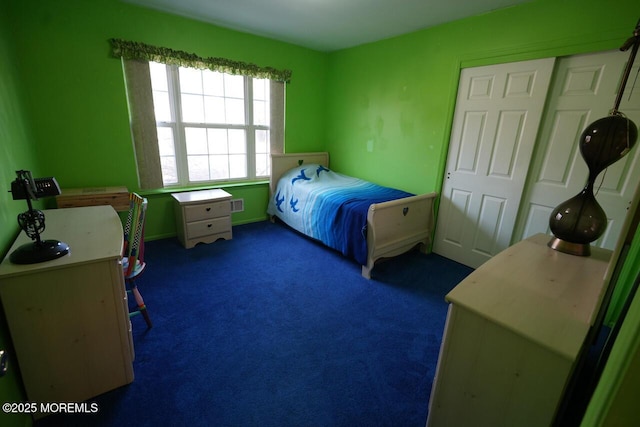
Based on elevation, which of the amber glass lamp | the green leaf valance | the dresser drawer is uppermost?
the green leaf valance

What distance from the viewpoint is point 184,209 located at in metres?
3.06

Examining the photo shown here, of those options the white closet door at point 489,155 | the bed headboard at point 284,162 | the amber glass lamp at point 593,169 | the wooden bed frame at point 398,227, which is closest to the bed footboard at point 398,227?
the wooden bed frame at point 398,227

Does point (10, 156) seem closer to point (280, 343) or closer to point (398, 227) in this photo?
point (280, 343)

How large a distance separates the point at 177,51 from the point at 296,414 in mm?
3436

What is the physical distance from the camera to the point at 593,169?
1222 millimetres

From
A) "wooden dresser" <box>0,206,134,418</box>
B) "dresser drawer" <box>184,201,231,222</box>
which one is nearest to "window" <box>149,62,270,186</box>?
"dresser drawer" <box>184,201,231,222</box>

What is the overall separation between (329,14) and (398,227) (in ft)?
7.27

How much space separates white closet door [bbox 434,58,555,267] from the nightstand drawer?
8.21 feet

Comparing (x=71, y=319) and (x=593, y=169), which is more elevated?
(x=593, y=169)

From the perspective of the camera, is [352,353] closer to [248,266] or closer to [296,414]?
[296,414]

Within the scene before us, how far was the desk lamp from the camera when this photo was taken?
1215mm

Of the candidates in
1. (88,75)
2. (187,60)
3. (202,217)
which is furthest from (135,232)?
(187,60)

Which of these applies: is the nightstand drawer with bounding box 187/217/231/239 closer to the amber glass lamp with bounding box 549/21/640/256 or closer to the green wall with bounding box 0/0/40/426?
the green wall with bounding box 0/0/40/426

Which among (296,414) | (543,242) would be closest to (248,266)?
(296,414)
